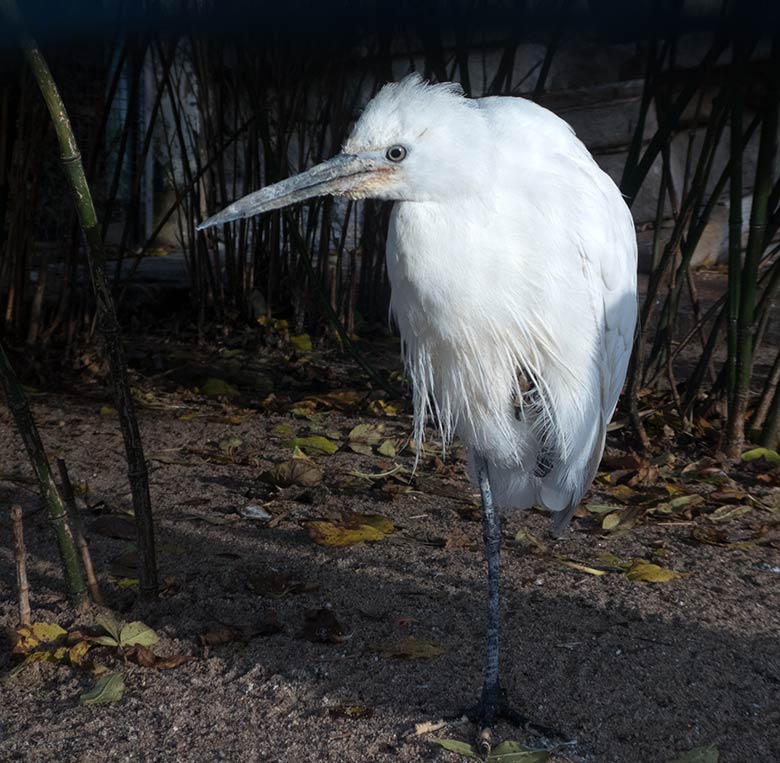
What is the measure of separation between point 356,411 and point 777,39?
6.98ft

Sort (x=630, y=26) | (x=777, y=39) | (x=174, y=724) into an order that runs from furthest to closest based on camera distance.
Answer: (x=777, y=39), (x=630, y=26), (x=174, y=724)

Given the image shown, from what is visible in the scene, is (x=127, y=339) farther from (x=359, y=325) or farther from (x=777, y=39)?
(x=777, y=39)

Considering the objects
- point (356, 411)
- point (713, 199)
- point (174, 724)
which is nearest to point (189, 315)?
point (356, 411)

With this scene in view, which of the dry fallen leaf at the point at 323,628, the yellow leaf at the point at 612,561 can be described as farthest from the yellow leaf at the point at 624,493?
the dry fallen leaf at the point at 323,628

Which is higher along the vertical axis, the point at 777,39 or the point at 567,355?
the point at 777,39

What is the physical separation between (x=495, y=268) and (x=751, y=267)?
5.95 feet

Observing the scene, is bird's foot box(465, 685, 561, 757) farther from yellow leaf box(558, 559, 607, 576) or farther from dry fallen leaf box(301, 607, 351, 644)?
yellow leaf box(558, 559, 607, 576)

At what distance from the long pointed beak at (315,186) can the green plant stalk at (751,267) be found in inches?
77.7

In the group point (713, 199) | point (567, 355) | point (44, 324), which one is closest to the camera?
point (567, 355)

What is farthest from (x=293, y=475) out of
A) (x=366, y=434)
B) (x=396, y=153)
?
(x=396, y=153)

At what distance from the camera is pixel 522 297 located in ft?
7.04

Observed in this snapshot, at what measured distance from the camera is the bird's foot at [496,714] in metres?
2.14

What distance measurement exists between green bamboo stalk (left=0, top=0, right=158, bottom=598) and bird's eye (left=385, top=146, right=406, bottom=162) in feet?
2.07

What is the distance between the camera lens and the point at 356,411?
4.30 meters
